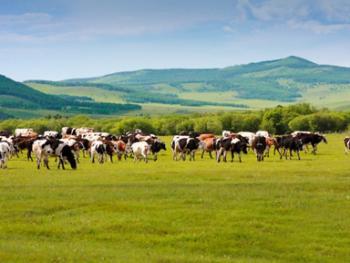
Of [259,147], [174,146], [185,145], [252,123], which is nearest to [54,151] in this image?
[185,145]

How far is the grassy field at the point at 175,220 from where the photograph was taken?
2420 cm

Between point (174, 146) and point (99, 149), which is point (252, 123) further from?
point (99, 149)

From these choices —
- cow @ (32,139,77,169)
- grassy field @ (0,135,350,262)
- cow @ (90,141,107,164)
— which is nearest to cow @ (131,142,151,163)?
cow @ (90,141,107,164)

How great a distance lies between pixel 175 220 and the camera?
28750 millimetres

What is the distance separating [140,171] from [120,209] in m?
19.0

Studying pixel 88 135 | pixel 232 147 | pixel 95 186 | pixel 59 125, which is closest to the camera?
pixel 95 186

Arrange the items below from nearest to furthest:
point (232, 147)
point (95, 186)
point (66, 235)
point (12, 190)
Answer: point (66, 235) < point (12, 190) < point (95, 186) < point (232, 147)

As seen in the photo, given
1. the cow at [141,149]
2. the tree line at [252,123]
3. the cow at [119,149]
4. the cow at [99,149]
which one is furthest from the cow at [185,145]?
the tree line at [252,123]

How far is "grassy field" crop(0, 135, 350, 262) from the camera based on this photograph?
24.2 metres

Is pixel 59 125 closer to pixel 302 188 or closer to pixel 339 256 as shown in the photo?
pixel 302 188

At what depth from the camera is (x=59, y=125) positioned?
189m

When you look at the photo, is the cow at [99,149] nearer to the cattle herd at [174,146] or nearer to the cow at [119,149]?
the cattle herd at [174,146]

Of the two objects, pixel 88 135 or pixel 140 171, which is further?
pixel 88 135

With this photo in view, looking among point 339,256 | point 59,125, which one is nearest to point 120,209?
point 339,256
